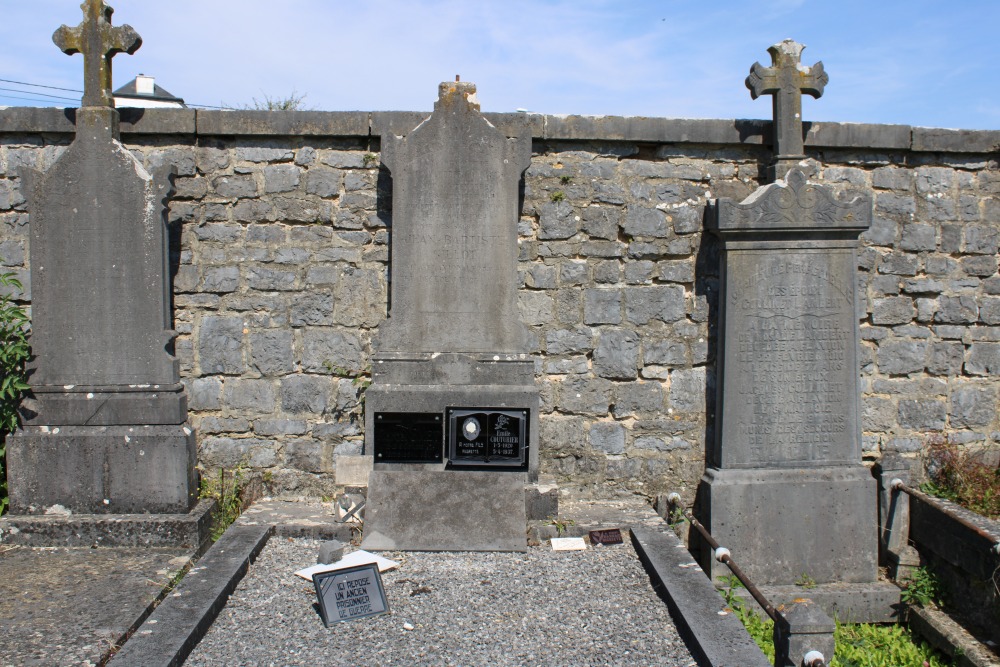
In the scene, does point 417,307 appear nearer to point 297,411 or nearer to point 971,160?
point 297,411

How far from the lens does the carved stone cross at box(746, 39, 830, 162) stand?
5.11 metres

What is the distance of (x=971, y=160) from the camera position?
543 cm

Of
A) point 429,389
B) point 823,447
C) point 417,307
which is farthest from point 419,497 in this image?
point 823,447

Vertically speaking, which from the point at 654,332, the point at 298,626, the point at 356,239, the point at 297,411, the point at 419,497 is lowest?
the point at 298,626

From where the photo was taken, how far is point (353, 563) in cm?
416

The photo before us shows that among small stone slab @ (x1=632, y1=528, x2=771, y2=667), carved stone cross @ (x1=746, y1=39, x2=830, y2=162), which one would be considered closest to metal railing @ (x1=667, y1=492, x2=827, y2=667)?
small stone slab @ (x1=632, y1=528, x2=771, y2=667)

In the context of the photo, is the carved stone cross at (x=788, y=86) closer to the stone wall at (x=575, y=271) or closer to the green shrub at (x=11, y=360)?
the stone wall at (x=575, y=271)

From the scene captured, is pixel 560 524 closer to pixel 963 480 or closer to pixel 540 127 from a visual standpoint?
pixel 540 127

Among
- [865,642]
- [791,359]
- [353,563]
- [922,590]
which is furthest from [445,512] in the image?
[922,590]

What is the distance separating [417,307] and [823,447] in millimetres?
2744

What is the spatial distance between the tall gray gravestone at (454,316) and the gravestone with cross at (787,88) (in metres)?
1.62

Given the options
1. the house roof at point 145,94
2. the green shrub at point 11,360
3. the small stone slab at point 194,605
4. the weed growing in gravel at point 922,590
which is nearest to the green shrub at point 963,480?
the weed growing in gravel at point 922,590

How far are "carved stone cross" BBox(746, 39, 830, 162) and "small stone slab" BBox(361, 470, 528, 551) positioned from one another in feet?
9.02

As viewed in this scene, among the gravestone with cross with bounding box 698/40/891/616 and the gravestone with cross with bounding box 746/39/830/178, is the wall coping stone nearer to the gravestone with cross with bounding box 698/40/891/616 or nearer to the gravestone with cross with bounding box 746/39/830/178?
the gravestone with cross with bounding box 746/39/830/178
